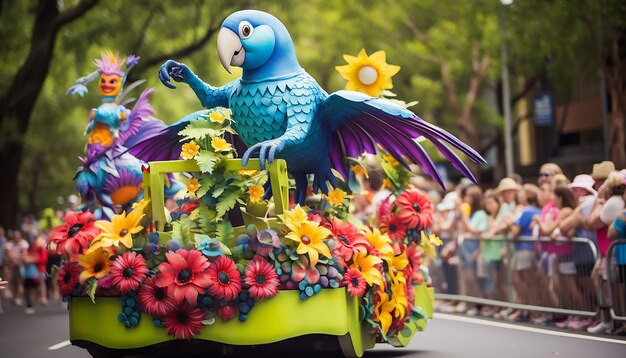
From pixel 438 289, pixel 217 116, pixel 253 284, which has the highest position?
pixel 217 116

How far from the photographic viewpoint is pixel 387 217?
37.4 feet

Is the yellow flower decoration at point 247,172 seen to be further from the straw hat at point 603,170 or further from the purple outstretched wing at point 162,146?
the straw hat at point 603,170

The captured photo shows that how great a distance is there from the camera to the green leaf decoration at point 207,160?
9133 millimetres

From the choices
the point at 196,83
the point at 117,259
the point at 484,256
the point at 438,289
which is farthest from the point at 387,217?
the point at 438,289

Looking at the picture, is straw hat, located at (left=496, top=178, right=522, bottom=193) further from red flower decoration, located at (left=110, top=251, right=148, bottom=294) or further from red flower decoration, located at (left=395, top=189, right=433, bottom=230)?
red flower decoration, located at (left=110, top=251, right=148, bottom=294)

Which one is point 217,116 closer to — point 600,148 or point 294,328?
point 294,328

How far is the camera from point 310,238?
30.0 feet

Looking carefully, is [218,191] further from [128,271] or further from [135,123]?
[135,123]

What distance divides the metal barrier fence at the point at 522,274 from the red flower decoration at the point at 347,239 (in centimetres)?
431

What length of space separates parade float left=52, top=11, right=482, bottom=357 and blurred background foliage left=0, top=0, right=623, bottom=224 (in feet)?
43.9

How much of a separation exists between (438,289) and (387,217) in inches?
271

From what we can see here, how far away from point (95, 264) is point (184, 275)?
33.0 inches

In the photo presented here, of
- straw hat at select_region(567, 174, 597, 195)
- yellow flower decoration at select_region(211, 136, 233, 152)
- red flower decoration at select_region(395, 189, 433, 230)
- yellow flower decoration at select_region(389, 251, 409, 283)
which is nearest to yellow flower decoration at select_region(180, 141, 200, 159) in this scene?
→ yellow flower decoration at select_region(211, 136, 233, 152)

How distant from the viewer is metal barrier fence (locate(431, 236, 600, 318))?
1360 centimetres
